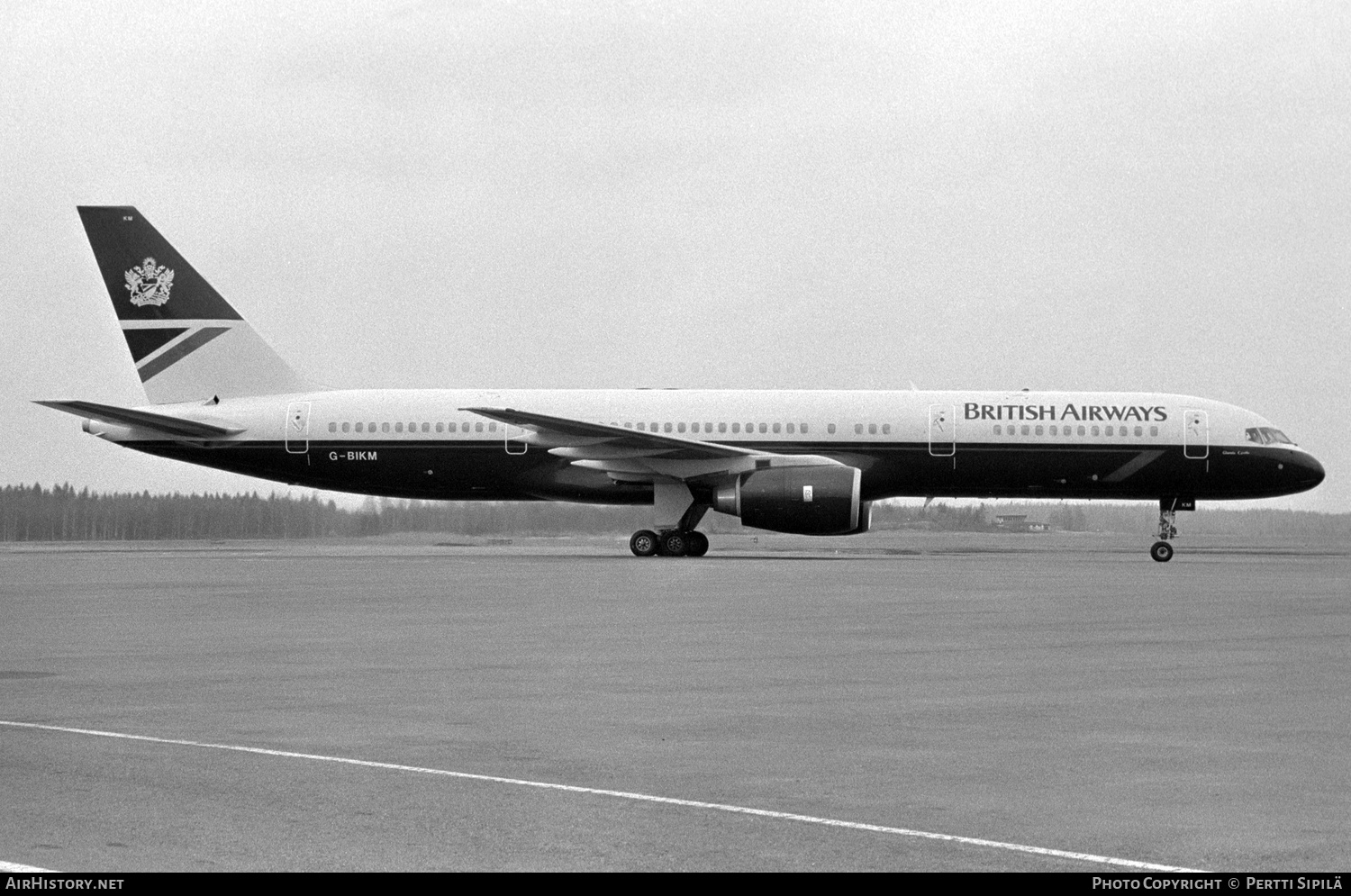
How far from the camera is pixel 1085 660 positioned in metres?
13.5

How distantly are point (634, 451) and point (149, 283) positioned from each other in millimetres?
12529

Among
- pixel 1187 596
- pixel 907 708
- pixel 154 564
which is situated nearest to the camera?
pixel 907 708

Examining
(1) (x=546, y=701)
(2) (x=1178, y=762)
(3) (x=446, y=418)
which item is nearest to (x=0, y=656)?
(1) (x=546, y=701)

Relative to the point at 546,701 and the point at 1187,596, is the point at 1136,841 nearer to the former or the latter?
the point at 546,701

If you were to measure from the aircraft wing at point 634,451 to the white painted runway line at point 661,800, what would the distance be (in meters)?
24.5

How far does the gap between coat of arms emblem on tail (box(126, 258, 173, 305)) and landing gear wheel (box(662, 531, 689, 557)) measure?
513 inches

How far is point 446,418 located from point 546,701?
1038 inches

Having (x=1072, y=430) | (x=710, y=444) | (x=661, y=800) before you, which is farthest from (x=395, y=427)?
(x=661, y=800)

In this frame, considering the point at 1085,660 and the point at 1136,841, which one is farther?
the point at 1085,660

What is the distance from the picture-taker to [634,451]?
3506 centimetres

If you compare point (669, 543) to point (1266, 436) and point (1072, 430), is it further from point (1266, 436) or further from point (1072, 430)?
point (1266, 436)

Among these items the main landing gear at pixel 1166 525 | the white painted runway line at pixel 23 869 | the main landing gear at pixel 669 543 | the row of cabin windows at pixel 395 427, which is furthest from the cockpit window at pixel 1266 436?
the white painted runway line at pixel 23 869

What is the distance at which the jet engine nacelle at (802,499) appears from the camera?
33.7 meters

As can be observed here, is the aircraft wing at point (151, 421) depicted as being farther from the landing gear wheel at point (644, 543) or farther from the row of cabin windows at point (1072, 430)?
the row of cabin windows at point (1072, 430)
